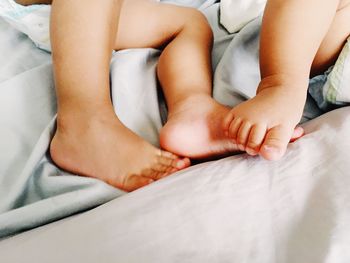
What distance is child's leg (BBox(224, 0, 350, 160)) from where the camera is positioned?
1.70 ft

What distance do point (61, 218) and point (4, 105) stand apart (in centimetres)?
24

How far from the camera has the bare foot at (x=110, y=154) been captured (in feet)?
Answer: 1.82

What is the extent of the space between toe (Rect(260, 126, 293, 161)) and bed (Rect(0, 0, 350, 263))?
13mm

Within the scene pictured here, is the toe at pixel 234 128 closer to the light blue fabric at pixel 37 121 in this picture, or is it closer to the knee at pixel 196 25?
the light blue fabric at pixel 37 121

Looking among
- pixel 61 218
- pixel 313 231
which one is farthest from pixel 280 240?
pixel 61 218

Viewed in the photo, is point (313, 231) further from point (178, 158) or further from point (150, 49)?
point (150, 49)

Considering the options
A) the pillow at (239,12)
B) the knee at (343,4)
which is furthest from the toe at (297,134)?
the pillow at (239,12)

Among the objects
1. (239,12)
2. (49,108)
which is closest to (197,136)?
(49,108)

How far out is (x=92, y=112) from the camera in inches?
23.6

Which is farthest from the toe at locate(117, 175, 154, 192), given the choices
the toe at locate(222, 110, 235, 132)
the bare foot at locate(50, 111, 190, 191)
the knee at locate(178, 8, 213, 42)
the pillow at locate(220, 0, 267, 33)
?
the pillow at locate(220, 0, 267, 33)

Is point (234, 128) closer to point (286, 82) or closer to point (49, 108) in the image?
point (286, 82)

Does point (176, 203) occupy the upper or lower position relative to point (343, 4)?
lower

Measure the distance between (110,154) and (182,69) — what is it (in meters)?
0.19

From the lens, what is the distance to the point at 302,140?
1.72 ft
